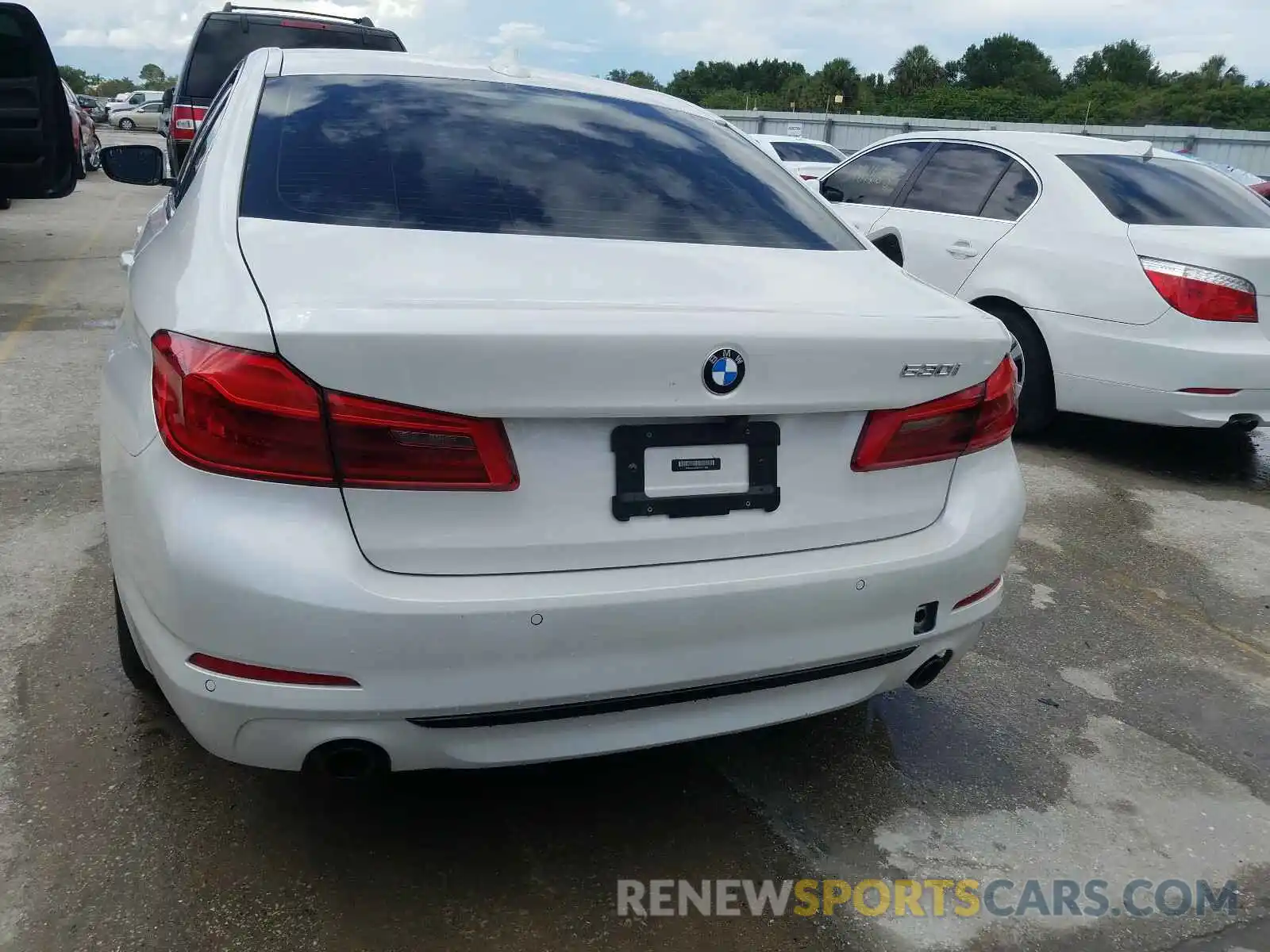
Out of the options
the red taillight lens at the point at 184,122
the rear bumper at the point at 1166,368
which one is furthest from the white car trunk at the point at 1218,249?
the red taillight lens at the point at 184,122

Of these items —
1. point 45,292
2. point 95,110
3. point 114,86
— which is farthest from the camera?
point 114,86

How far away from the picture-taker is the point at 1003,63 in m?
85.1

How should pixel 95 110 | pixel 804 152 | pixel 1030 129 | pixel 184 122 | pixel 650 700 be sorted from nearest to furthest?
pixel 650 700, pixel 184 122, pixel 804 152, pixel 1030 129, pixel 95 110

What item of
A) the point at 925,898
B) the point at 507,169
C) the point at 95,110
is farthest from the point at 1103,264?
the point at 95,110

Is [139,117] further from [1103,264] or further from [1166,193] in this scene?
[1103,264]

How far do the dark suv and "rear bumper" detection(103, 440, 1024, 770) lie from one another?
10077 millimetres

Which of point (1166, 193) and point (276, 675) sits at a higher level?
point (1166, 193)

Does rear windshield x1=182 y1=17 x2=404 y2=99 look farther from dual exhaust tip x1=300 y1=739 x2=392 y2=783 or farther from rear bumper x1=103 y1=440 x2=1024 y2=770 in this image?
dual exhaust tip x1=300 y1=739 x2=392 y2=783

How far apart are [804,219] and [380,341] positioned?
1.50 m

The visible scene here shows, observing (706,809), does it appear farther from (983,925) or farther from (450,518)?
(450,518)

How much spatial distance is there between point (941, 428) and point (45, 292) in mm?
8401

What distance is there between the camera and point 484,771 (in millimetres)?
2717

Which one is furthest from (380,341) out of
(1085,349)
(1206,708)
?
(1085,349)

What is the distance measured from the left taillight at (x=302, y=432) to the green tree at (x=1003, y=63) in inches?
3504
